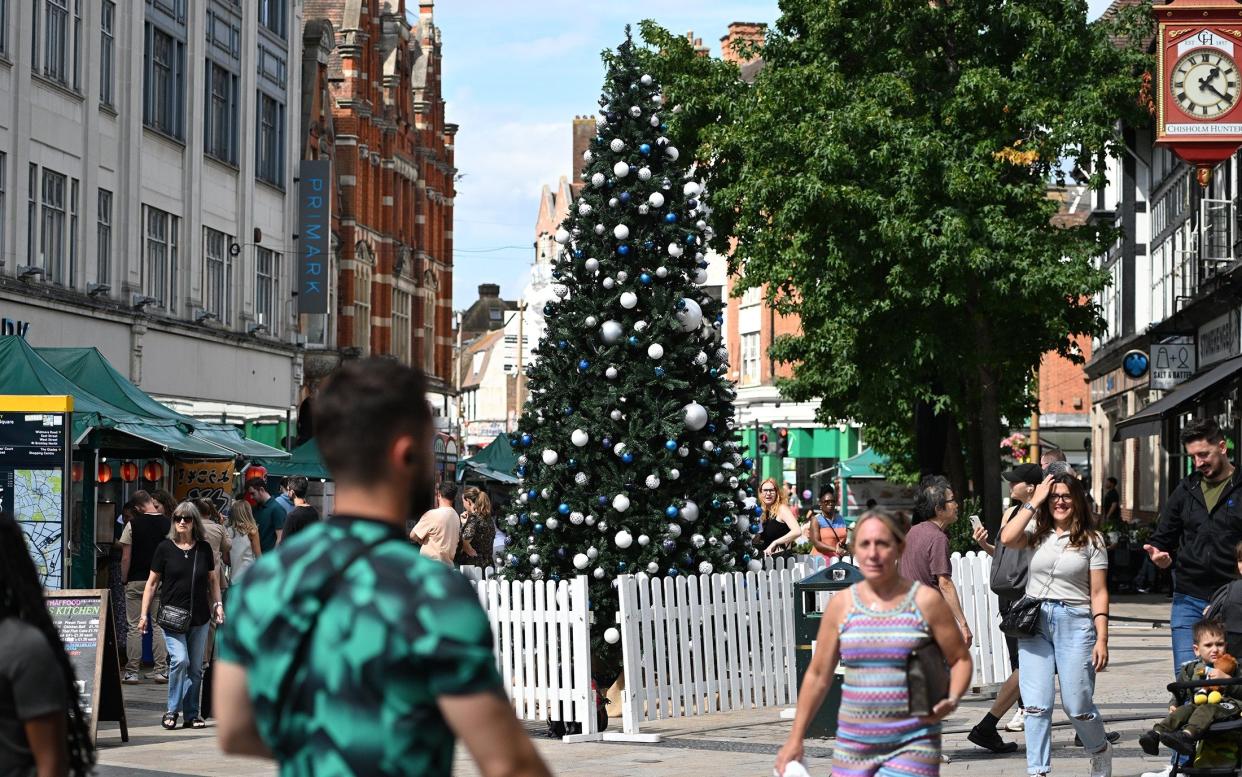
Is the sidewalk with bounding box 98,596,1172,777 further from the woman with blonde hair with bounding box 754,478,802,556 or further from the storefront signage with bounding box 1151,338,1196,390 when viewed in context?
the storefront signage with bounding box 1151,338,1196,390

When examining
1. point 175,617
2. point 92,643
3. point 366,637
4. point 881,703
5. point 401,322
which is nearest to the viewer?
point 366,637

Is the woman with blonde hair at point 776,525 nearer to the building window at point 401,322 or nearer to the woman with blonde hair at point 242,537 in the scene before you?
the woman with blonde hair at point 242,537

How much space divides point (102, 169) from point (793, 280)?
12759mm

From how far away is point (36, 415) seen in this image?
15.7 metres

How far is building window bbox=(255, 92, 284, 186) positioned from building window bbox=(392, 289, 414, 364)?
18.8 m

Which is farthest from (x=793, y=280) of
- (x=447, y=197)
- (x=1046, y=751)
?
(x=447, y=197)

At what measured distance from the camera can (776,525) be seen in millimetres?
19125

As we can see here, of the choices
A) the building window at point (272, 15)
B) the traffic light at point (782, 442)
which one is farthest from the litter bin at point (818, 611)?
the traffic light at point (782, 442)

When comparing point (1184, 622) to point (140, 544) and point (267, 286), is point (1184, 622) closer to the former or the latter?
point (140, 544)

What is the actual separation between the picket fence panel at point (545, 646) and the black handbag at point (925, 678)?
6.47m

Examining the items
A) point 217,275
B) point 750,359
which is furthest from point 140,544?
point 750,359

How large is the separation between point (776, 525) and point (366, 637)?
52.4 feet

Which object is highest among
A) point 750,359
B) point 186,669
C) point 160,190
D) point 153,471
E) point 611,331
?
point 160,190

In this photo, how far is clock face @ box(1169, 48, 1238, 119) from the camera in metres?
23.5
